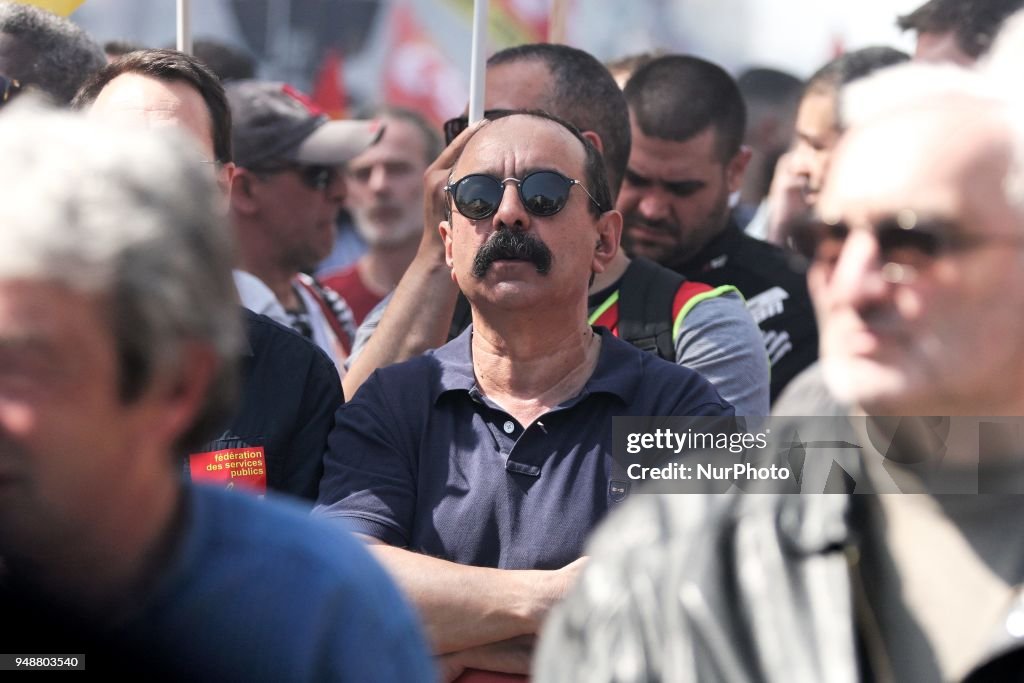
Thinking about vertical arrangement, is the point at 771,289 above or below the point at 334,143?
below

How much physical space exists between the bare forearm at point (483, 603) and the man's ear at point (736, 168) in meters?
2.39

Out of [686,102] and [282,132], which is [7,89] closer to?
[282,132]

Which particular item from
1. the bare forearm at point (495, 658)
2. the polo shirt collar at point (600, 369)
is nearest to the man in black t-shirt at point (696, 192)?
the polo shirt collar at point (600, 369)

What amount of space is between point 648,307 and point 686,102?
143 cm

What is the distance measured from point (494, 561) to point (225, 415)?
4.37 feet

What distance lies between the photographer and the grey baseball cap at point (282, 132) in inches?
210

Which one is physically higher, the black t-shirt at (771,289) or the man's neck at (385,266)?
the man's neck at (385,266)

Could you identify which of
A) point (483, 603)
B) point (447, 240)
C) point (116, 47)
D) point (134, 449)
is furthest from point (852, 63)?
point (134, 449)

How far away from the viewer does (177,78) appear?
3535 millimetres

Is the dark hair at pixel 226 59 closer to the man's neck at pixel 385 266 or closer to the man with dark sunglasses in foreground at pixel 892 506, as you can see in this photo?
the man's neck at pixel 385 266

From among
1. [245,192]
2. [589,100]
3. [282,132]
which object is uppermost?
[282,132]

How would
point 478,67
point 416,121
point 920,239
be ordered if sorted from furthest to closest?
point 416,121
point 478,67
point 920,239

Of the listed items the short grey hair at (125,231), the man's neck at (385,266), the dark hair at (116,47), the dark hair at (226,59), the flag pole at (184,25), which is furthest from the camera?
the man's neck at (385,266)

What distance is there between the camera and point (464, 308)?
4.13 metres
